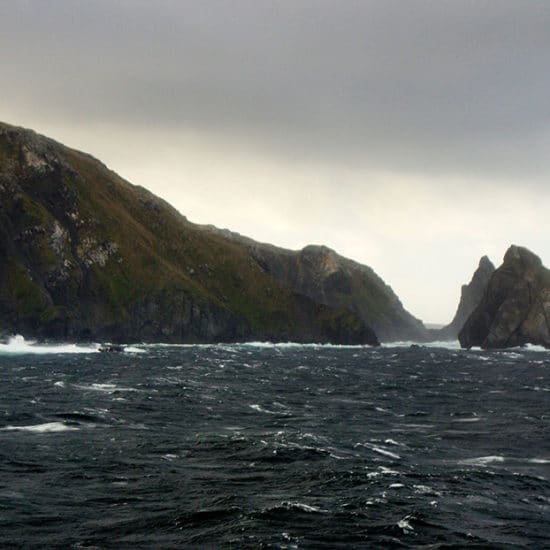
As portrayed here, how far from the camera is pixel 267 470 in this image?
3306cm

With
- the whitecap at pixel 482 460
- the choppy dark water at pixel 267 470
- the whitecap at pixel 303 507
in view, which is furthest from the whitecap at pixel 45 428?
the whitecap at pixel 482 460

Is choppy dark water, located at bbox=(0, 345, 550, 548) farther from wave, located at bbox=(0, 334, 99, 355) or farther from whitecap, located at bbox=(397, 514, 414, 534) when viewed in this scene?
wave, located at bbox=(0, 334, 99, 355)

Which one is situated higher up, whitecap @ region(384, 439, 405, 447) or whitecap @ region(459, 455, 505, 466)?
whitecap @ region(459, 455, 505, 466)

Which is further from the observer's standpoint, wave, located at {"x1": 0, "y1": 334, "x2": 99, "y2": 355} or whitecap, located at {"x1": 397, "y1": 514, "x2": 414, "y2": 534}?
wave, located at {"x1": 0, "y1": 334, "x2": 99, "y2": 355}

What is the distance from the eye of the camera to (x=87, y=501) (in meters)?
26.4

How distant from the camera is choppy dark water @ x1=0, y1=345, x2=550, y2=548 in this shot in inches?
923

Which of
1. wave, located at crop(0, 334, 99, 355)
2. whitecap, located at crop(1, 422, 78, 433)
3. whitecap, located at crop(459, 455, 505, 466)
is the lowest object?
wave, located at crop(0, 334, 99, 355)

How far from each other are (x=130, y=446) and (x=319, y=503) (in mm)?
14838

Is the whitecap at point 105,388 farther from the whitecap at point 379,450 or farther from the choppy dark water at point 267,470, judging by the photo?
the whitecap at point 379,450

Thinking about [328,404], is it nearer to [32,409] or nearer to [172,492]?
[32,409]

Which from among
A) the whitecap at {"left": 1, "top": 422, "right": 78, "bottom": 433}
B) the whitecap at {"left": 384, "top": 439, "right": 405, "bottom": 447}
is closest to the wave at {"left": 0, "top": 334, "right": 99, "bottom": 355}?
the whitecap at {"left": 1, "top": 422, "right": 78, "bottom": 433}

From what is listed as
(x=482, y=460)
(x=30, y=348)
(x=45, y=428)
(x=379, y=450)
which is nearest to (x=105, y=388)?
(x=45, y=428)

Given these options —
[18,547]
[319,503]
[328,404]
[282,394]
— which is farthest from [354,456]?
[282,394]

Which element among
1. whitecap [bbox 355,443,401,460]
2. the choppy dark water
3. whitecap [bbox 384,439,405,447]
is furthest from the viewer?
whitecap [bbox 384,439,405,447]
